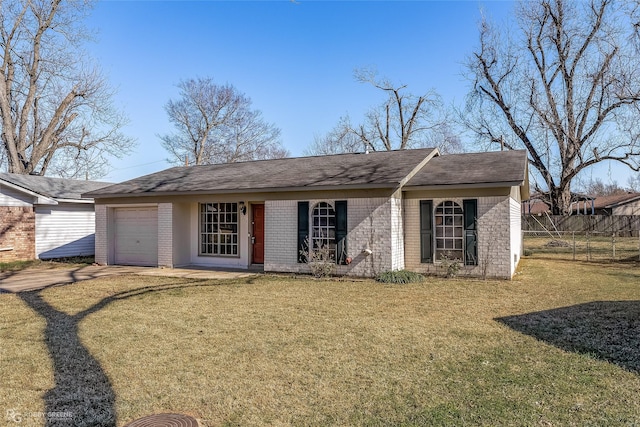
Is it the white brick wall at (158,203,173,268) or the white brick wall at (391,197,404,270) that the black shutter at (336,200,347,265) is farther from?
the white brick wall at (158,203,173,268)

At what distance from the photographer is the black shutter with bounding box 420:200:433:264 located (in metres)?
12.0

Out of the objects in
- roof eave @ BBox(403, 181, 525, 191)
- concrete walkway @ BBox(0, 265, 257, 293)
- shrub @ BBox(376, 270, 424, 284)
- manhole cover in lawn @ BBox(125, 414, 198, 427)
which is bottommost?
manhole cover in lawn @ BBox(125, 414, 198, 427)

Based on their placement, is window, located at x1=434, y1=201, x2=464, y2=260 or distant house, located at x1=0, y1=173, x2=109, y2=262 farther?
distant house, located at x1=0, y1=173, x2=109, y2=262

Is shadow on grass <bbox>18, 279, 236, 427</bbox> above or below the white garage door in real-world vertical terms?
below

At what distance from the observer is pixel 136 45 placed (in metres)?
14.7

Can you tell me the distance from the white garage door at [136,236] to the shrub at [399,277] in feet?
27.5

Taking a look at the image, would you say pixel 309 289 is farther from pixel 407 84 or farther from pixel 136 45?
pixel 407 84

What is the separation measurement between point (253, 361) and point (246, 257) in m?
9.23

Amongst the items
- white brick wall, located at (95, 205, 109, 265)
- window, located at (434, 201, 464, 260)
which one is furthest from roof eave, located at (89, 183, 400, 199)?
window, located at (434, 201, 464, 260)

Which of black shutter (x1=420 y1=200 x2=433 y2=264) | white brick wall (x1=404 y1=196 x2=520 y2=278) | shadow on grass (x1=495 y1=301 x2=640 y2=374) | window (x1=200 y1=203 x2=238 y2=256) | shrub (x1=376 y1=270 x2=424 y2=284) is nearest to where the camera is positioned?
shadow on grass (x1=495 y1=301 x2=640 y2=374)

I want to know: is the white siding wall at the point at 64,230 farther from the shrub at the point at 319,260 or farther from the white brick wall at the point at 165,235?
the shrub at the point at 319,260

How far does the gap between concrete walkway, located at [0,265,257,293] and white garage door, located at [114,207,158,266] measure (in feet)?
2.57

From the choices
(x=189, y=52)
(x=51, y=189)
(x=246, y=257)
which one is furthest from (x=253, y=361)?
(x=51, y=189)

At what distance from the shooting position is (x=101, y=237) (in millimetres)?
15461
